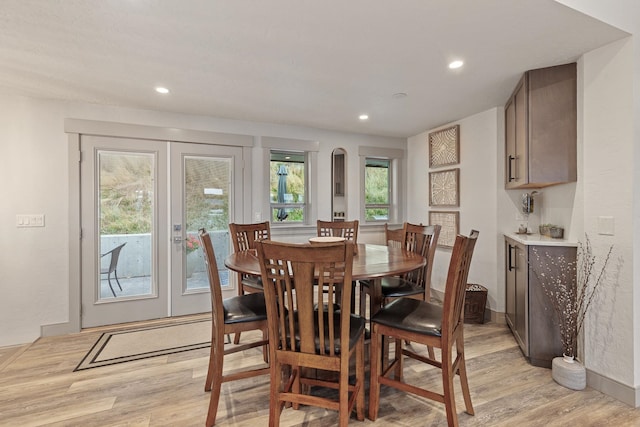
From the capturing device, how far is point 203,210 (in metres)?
3.73

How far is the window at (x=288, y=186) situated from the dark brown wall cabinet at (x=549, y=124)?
2.62m

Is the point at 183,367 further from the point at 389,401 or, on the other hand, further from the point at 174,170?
the point at 174,170

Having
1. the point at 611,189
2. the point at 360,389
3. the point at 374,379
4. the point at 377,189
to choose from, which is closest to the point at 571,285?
the point at 611,189

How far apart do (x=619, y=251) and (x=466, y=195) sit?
182 centimetres

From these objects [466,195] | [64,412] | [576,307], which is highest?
[466,195]

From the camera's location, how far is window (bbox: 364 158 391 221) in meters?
4.77

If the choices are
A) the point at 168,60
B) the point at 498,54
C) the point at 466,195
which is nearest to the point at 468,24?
the point at 498,54

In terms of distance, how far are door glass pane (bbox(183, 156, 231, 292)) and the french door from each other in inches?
0.4

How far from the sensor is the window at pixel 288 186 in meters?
4.21

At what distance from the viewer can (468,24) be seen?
1.85m

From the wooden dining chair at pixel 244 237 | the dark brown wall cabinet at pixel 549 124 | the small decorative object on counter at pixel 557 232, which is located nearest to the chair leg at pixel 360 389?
the wooden dining chair at pixel 244 237

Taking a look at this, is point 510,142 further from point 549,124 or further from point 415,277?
point 415,277

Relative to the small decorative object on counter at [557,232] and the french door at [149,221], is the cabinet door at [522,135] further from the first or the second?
the french door at [149,221]

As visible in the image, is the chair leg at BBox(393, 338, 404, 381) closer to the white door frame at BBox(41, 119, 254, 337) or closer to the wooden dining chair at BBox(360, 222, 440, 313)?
the wooden dining chair at BBox(360, 222, 440, 313)
